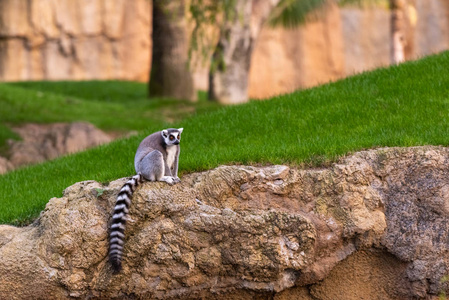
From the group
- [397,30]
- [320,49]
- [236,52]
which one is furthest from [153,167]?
[320,49]

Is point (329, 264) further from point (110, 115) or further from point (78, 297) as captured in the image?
point (110, 115)

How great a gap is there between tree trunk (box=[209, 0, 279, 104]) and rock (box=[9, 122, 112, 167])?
205 inches

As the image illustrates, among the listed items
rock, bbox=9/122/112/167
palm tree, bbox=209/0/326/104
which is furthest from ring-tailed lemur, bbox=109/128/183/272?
palm tree, bbox=209/0/326/104

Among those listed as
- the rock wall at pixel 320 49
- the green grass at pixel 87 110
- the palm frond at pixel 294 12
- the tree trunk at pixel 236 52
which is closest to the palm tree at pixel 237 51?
the tree trunk at pixel 236 52

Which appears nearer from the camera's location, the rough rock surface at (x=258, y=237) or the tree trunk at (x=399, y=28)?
the rough rock surface at (x=258, y=237)

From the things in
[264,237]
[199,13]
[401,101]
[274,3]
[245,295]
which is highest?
[274,3]

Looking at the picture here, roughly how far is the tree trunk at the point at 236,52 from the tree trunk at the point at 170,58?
101 centimetres

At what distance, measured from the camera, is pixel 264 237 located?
25.7 ft

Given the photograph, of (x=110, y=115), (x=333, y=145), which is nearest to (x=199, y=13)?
(x=110, y=115)

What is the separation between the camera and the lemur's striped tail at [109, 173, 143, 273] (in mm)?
7477

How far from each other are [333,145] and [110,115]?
429 inches

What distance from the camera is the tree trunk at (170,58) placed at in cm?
2047

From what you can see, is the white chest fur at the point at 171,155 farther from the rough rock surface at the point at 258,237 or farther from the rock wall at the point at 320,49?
the rock wall at the point at 320,49

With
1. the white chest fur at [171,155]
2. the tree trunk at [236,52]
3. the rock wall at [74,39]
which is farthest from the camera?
the rock wall at [74,39]
